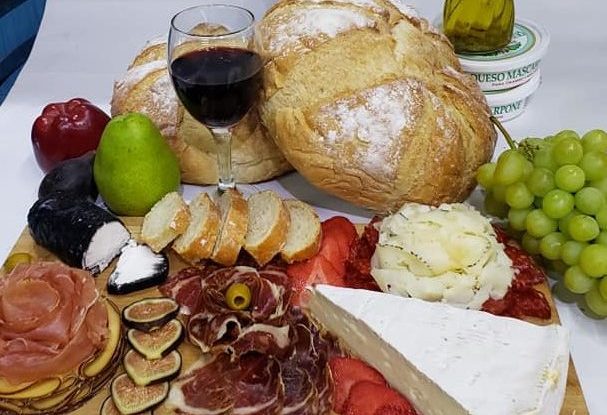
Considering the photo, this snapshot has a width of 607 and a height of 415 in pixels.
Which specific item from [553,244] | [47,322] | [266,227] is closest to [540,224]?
[553,244]

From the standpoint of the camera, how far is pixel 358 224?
1.46 m

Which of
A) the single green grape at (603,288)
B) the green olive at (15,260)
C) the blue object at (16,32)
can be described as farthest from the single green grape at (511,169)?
the blue object at (16,32)

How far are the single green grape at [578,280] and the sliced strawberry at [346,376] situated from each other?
0.34 m

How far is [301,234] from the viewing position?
1.36 m

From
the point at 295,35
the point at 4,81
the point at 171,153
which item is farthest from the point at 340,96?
the point at 4,81

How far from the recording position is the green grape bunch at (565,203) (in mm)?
1244

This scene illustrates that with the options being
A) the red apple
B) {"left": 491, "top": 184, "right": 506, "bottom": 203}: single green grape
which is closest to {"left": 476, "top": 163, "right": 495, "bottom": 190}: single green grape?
{"left": 491, "top": 184, "right": 506, "bottom": 203}: single green grape

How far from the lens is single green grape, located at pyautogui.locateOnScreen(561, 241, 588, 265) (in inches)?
49.7

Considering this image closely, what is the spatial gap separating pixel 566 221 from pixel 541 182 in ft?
0.23

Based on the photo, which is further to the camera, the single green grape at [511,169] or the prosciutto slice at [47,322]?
the single green grape at [511,169]

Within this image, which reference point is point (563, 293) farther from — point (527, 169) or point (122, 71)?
point (122, 71)

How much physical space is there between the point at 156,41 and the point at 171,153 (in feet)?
0.97

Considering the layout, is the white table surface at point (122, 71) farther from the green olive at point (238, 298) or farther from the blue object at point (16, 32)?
the green olive at point (238, 298)

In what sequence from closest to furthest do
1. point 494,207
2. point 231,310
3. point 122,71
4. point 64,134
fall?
point 231,310, point 494,207, point 64,134, point 122,71
